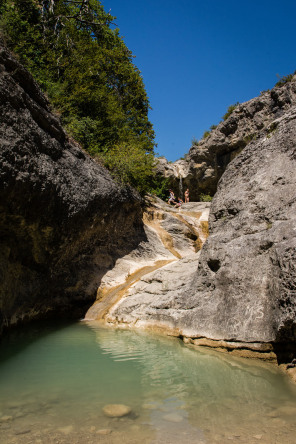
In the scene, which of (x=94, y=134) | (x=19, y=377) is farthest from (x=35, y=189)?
(x=94, y=134)

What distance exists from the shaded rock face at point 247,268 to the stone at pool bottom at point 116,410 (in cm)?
303

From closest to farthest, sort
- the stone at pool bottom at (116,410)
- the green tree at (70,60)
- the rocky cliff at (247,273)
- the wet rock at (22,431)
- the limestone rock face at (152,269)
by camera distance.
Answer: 1. the wet rock at (22,431)
2. the stone at pool bottom at (116,410)
3. the rocky cliff at (247,273)
4. the limestone rock face at (152,269)
5. the green tree at (70,60)

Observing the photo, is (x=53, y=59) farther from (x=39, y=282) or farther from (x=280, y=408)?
(x=280, y=408)

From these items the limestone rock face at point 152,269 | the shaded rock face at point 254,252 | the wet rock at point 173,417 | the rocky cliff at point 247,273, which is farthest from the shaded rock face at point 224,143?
the wet rock at point 173,417

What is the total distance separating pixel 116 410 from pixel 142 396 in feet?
1.84

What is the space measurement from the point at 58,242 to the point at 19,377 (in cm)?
547

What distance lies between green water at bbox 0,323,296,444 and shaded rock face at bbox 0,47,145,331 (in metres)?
2.83

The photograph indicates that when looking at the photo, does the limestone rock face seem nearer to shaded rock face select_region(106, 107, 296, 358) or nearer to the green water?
shaded rock face select_region(106, 107, 296, 358)

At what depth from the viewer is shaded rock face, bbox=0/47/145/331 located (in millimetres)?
7203

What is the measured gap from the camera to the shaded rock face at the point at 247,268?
5.73 meters

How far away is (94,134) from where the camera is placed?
15.7m

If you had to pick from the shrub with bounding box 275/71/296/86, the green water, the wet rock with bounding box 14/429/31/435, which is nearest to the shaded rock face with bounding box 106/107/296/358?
the green water

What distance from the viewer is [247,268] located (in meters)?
6.59

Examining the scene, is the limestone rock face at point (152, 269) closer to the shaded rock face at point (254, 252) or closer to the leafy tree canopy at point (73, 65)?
the shaded rock face at point (254, 252)
